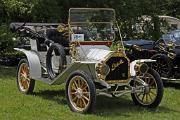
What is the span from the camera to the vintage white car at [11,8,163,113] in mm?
8453

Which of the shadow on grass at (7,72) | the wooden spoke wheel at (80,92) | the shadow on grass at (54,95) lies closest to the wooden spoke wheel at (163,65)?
the shadow on grass at (54,95)

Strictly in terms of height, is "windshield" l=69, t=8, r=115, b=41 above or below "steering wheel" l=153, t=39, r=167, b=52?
above

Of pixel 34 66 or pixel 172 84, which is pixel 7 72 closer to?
pixel 34 66

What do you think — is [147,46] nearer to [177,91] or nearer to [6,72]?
[177,91]

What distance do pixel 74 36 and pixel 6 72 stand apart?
5115mm

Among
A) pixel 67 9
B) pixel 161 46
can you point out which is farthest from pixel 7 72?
pixel 161 46

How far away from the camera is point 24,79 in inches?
412

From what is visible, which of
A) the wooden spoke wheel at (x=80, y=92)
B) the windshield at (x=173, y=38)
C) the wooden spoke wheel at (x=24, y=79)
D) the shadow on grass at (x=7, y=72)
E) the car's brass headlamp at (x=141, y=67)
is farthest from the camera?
the shadow on grass at (x=7, y=72)

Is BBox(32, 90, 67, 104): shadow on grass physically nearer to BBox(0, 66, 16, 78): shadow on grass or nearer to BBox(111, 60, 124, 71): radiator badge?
BBox(111, 60, 124, 71): radiator badge

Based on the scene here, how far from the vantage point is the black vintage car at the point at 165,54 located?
37.4 ft

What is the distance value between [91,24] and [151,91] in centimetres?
197

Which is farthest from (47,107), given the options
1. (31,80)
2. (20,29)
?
(20,29)

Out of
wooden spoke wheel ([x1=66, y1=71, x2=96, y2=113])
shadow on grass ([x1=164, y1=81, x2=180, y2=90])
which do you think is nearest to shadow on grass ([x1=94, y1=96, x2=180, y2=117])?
wooden spoke wheel ([x1=66, y1=71, x2=96, y2=113])

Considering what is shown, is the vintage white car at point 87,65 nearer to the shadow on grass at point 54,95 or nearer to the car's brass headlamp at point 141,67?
the car's brass headlamp at point 141,67
